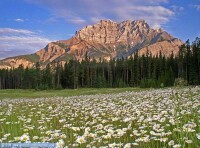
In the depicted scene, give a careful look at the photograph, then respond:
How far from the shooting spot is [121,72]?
417 feet

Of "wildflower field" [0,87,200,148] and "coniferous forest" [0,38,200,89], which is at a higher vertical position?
"coniferous forest" [0,38,200,89]

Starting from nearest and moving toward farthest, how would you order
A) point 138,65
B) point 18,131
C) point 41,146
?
point 41,146 → point 18,131 → point 138,65

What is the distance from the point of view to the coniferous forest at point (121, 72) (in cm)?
8931

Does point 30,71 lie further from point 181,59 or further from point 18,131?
point 18,131

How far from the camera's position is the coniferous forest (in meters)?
89.3

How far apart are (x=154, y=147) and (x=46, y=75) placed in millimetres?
124761

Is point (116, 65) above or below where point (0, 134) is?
above

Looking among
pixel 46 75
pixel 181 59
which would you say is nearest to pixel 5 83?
pixel 46 75

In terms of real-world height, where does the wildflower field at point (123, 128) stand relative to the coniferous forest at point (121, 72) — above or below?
below

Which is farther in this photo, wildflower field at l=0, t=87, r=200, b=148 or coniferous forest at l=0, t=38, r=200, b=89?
coniferous forest at l=0, t=38, r=200, b=89

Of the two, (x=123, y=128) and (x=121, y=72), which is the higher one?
(x=121, y=72)

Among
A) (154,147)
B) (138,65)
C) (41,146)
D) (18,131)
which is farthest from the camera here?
(138,65)

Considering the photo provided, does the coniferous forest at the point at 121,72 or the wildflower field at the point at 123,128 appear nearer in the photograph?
the wildflower field at the point at 123,128

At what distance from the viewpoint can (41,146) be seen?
3.44 metres
